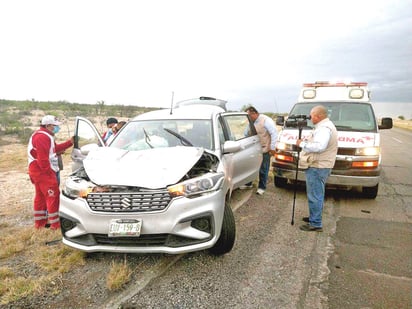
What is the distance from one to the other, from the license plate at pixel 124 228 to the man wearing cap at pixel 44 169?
1.93 metres

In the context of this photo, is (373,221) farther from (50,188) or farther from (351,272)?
(50,188)

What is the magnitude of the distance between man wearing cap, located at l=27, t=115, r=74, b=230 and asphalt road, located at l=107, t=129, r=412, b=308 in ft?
6.70

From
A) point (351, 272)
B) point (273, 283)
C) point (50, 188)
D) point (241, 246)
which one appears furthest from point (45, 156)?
point (351, 272)

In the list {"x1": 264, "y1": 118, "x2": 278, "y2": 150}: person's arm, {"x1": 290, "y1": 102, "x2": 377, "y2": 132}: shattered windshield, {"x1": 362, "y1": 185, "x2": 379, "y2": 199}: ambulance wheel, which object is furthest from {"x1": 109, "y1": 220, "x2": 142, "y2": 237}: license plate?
{"x1": 362, "y1": 185, "x2": 379, "y2": 199}: ambulance wheel

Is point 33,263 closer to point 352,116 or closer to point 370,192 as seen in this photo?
point 370,192

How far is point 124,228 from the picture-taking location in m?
2.73

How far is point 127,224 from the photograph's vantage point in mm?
2742

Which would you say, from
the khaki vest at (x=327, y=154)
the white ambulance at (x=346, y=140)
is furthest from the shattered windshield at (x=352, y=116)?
the khaki vest at (x=327, y=154)

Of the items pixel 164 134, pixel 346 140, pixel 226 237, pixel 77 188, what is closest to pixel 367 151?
pixel 346 140

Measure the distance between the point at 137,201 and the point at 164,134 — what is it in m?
1.54

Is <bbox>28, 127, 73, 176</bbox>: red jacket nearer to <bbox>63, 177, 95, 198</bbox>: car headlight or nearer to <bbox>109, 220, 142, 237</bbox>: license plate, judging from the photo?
<bbox>63, 177, 95, 198</bbox>: car headlight

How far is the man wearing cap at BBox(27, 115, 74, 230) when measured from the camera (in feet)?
13.2

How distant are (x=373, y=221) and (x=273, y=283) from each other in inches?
102

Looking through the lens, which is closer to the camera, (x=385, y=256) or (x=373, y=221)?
(x=385, y=256)
